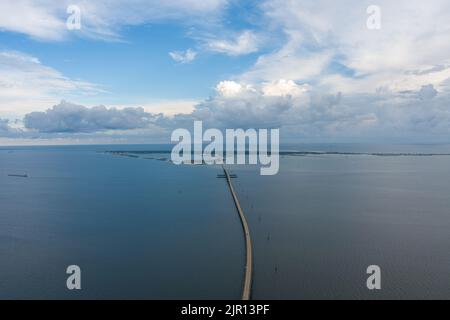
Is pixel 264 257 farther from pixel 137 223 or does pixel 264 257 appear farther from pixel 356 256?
pixel 137 223

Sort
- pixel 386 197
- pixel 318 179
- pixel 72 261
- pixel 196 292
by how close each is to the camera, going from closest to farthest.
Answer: pixel 196 292 → pixel 72 261 → pixel 386 197 → pixel 318 179

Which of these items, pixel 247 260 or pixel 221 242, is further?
pixel 221 242

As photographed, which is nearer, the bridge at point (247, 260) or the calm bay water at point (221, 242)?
the bridge at point (247, 260)

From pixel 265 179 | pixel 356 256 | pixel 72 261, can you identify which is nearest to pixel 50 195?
pixel 72 261

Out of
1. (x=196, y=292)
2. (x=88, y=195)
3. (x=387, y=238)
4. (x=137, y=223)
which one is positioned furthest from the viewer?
(x=88, y=195)

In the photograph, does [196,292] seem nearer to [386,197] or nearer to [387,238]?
[387,238]

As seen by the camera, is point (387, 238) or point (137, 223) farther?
point (137, 223)

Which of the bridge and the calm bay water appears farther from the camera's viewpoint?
the calm bay water
